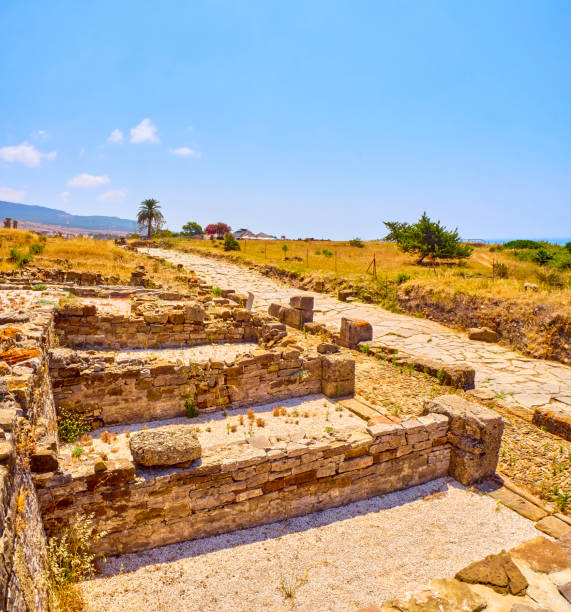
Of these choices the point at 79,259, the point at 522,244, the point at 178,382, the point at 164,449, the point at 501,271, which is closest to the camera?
the point at 164,449

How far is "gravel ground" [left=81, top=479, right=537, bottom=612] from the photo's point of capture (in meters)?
3.66

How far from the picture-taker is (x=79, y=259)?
2228 cm

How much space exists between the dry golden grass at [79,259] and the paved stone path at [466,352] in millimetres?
6801

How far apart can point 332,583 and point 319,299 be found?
47.2 ft

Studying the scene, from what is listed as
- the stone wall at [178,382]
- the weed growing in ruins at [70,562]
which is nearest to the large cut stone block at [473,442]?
the stone wall at [178,382]

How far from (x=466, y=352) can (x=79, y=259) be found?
20.4 meters

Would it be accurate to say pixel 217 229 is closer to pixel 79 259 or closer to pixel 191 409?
pixel 79 259

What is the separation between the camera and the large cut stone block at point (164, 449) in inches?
167

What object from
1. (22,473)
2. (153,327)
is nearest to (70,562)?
(22,473)

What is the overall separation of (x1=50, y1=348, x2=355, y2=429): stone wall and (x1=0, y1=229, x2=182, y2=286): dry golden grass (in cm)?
1169

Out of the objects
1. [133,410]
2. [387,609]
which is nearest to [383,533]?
[387,609]

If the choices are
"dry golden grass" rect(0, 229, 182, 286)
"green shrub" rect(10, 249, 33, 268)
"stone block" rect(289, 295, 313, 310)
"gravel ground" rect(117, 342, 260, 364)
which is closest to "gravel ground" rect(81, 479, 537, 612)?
"gravel ground" rect(117, 342, 260, 364)

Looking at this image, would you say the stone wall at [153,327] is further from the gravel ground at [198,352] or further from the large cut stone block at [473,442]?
the large cut stone block at [473,442]

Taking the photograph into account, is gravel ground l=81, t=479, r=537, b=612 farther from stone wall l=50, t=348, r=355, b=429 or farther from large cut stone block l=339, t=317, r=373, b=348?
large cut stone block l=339, t=317, r=373, b=348
